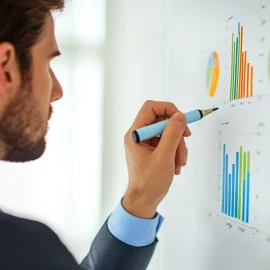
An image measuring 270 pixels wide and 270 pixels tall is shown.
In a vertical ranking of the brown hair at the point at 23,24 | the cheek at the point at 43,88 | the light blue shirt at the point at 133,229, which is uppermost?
the brown hair at the point at 23,24

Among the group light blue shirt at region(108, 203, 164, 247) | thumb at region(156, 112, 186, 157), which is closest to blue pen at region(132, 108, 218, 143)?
thumb at region(156, 112, 186, 157)

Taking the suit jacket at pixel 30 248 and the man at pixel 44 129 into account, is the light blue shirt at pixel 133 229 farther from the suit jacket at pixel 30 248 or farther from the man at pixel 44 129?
the suit jacket at pixel 30 248

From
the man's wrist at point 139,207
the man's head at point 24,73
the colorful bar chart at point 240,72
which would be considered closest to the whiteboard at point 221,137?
the colorful bar chart at point 240,72

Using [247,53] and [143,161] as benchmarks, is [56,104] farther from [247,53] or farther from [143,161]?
[247,53]

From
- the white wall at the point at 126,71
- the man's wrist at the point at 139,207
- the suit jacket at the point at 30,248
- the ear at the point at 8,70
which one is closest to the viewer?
the suit jacket at the point at 30,248

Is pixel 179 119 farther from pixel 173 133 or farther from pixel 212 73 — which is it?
pixel 212 73

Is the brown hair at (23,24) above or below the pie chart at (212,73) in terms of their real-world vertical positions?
above

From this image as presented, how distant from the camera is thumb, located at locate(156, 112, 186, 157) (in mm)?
610

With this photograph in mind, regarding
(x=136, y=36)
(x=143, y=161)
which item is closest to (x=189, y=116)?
(x=143, y=161)

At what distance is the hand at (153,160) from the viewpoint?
0.62 meters

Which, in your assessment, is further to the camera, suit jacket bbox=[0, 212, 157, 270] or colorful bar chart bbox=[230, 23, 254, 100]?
colorful bar chart bbox=[230, 23, 254, 100]

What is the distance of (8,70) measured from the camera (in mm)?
565

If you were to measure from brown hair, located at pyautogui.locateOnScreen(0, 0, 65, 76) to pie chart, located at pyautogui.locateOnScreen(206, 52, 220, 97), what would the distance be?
28cm

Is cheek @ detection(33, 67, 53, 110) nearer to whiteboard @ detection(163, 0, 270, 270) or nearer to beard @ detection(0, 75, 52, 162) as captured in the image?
beard @ detection(0, 75, 52, 162)
